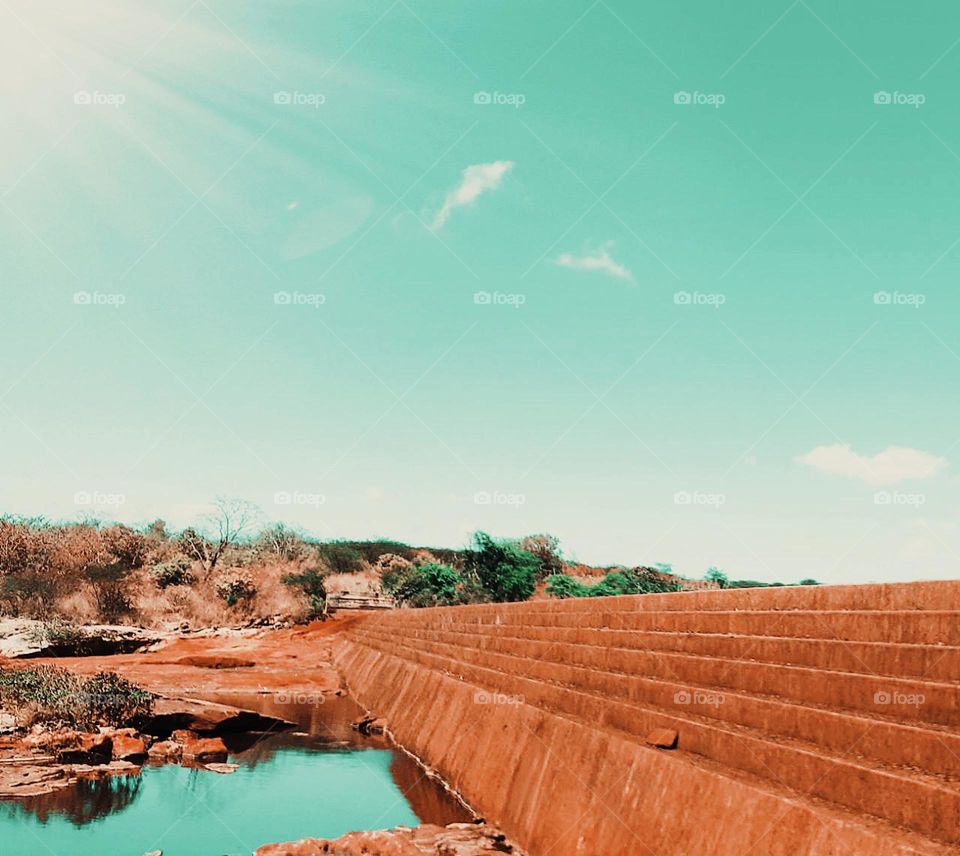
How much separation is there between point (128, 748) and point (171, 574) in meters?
50.6

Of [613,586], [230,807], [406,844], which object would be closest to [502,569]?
[613,586]

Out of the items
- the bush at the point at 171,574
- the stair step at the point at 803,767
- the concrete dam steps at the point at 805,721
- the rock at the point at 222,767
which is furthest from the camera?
the bush at the point at 171,574

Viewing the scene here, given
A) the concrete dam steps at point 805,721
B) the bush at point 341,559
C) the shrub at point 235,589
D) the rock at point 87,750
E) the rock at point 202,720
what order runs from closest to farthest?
the concrete dam steps at point 805,721, the rock at point 87,750, the rock at point 202,720, the shrub at point 235,589, the bush at point 341,559

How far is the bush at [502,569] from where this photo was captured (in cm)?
6166

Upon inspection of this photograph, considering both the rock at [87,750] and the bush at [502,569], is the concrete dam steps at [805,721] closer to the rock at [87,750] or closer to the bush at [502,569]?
the rock at [87,750]

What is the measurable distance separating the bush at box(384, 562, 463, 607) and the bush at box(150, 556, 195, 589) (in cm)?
1838

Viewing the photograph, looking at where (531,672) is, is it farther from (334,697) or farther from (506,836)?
(334,697)

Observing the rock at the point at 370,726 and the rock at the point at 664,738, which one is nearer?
the rock at the point at 664,738

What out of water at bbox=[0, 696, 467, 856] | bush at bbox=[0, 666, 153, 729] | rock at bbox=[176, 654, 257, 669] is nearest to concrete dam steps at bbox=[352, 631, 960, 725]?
water at bbox=[0, 696, 467, 856]

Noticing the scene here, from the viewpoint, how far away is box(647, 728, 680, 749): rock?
30.3 ft

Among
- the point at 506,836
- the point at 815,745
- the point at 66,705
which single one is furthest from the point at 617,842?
the point at 66,705

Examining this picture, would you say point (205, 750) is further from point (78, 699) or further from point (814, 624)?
point (814, 624)

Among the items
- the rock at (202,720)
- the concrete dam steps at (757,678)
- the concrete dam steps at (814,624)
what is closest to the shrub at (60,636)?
the rock at (202,720)

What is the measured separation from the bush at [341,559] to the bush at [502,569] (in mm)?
24791
